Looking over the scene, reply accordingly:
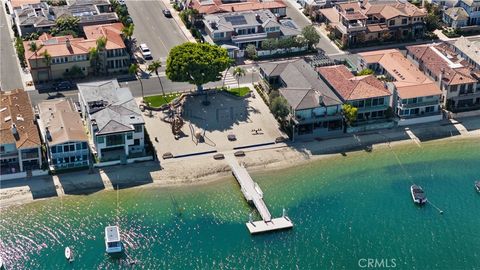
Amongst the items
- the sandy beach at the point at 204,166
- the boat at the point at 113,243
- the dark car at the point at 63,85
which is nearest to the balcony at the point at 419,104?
the sandy beach at the point at 204,166

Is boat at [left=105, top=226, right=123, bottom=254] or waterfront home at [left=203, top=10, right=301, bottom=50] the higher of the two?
waterfront home at [left=203, top=10, right=301, bottom=50]

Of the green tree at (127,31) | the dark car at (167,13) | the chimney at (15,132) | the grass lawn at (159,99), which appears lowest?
the grass lawn at (159,99)

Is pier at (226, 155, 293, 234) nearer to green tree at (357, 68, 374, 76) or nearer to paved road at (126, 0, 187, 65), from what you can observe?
green tree at (357, 68, 374, 76)

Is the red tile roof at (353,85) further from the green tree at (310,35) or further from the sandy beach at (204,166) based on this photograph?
the green tree at (310,35)

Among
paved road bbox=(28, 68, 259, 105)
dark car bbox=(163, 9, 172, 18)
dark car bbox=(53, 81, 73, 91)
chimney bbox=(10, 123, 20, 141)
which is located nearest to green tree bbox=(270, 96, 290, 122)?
paved road bbox=(28, 68, 259, 105)

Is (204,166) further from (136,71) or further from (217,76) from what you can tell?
(136,71)

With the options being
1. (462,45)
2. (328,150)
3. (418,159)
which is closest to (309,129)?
(328,150)
